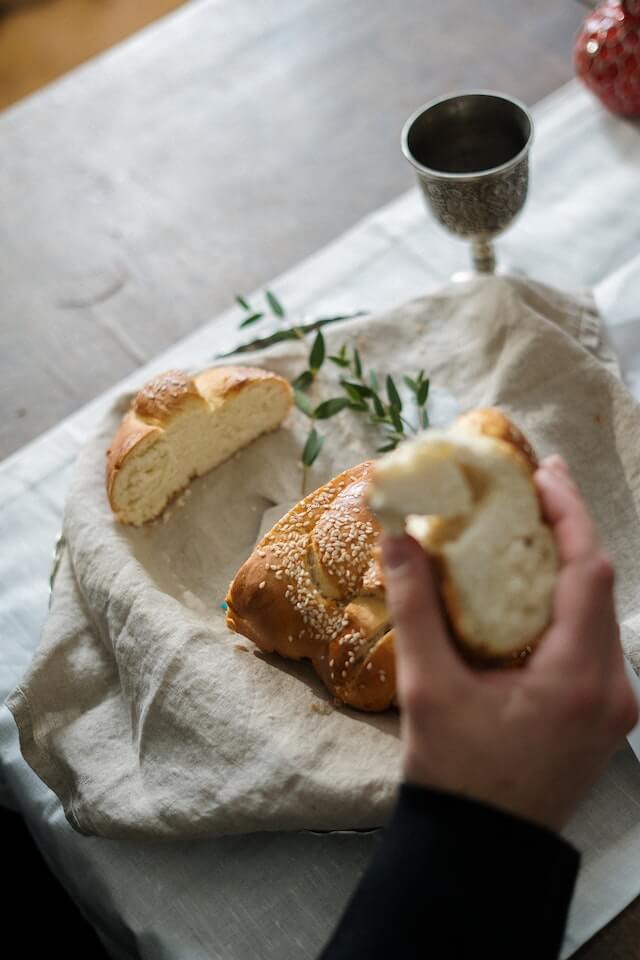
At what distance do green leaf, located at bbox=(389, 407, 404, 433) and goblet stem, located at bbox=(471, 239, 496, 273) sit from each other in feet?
1.22

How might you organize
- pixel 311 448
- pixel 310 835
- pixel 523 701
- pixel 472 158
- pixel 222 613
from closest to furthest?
pixel 523 701, pixel 310 835, pixel 222 613, pixel 311 448, pixel 472 158

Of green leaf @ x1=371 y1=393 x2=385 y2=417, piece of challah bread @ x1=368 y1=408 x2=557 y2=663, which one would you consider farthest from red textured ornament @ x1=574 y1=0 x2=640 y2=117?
piece of challah bread @ x1=368 y1=408 x2=557 y2=663

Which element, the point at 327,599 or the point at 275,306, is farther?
the point at 275,306

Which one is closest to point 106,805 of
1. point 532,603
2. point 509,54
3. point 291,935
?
point 291,935

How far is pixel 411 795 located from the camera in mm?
765

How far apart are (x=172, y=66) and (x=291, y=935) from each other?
2.06 m

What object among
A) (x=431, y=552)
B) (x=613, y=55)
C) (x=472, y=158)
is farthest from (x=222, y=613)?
(x=613, y=55)

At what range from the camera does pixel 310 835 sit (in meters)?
1.12

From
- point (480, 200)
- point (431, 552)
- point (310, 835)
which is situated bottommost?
point (310, 835)

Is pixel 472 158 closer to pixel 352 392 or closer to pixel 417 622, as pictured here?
pixel 352 392

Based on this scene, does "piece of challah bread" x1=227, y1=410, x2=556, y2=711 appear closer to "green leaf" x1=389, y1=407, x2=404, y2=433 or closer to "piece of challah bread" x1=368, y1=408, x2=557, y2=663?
"piece of challah bread" x1=368, y1=408, x2=557, y2=663

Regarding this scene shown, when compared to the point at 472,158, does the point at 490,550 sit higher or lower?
higher

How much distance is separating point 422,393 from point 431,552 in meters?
0.61

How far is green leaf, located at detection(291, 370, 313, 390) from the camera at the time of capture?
1.47 metres
